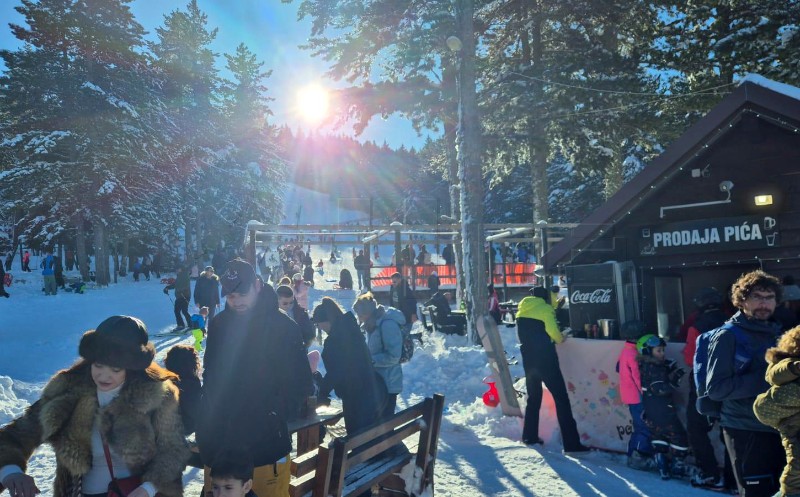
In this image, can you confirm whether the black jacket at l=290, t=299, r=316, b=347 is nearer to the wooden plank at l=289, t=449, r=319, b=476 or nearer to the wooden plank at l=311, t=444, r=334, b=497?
the wooden plank at l=289, t=449, r=319, b=476

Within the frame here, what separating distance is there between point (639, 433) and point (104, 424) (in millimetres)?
5285

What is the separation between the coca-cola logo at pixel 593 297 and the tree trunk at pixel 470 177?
184 inches

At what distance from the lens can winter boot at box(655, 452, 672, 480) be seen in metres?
5.79

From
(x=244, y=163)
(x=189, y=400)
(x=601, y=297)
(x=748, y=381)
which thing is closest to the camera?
(x=189, y=400)

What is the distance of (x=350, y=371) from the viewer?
4824 millimetres

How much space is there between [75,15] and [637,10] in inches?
1084

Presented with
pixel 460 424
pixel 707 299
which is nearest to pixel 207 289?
pixel 460 424

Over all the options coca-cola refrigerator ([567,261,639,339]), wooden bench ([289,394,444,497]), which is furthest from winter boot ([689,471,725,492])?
wooden bench ([289,394,444,497])

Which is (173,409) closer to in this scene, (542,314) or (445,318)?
(542,314)

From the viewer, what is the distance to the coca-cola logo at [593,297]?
789 centimetres

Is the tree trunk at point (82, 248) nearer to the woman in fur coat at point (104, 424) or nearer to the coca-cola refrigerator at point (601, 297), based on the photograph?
the coca-cola refrigerator at point (601, 297)

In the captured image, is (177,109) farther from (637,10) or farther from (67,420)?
(67,420)

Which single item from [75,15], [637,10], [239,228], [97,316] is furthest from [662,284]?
[239,228]

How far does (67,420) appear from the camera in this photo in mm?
2766
